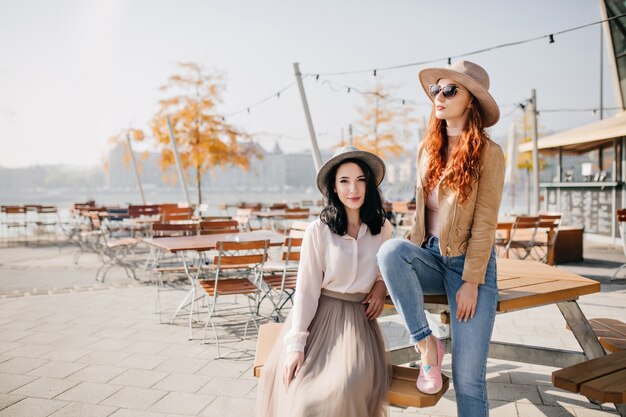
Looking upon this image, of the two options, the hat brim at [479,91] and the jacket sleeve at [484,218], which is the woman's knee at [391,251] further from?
the hat brim at [479,91]

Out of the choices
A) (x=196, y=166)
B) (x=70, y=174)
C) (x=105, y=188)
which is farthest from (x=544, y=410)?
(x=70, y=174)

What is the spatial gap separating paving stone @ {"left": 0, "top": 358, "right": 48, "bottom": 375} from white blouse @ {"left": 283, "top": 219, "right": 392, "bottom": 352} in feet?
9.20

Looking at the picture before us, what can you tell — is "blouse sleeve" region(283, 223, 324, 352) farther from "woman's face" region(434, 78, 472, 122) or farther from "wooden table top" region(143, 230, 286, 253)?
"wooden table top" region(143, 230, 286, 253)

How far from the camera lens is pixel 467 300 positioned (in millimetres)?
2082

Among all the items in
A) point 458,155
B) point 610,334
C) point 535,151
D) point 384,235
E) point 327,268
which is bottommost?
point 610,334

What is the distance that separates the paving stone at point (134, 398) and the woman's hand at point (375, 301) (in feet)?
5.82

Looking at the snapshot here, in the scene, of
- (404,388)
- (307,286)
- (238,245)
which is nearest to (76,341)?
(238,245)

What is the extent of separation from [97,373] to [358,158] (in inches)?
109

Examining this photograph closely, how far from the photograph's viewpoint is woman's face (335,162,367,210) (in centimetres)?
233

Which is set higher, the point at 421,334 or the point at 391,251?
the point at 391,251

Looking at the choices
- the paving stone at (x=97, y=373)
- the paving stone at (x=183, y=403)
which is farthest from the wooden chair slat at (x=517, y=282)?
the paving stone at (x=97, y=373)

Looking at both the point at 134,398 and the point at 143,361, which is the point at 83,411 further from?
the point at 143,361

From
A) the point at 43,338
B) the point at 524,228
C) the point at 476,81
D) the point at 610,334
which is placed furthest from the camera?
the point at 524,228

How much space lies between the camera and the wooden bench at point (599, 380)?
1.87 meters
